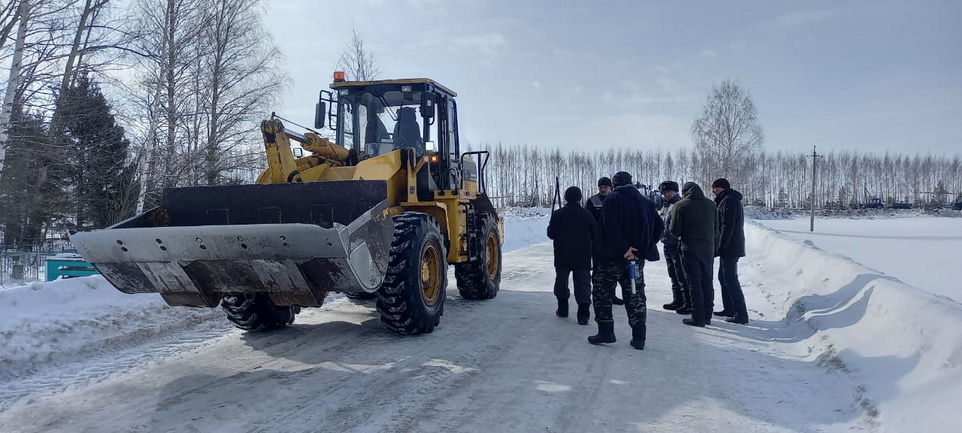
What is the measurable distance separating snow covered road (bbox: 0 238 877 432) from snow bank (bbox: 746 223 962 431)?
0.40ft

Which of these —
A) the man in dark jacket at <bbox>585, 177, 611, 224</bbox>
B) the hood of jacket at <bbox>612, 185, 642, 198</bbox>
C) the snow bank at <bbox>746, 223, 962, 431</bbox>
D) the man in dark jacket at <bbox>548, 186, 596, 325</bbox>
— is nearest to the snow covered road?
the snow bank at <bbox>746, 223, 962, 431</bbox>

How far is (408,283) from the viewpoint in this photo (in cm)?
550

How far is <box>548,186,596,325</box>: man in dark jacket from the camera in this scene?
6.82m

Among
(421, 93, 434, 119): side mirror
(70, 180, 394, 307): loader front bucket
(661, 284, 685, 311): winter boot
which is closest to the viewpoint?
(70, 180, 394, 307): loader front bucket

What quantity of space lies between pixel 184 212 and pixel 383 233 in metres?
2.15

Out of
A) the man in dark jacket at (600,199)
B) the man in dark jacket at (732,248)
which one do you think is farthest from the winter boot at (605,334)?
the man in dark jacket at (732,248)

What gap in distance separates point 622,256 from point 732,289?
81.2 inches

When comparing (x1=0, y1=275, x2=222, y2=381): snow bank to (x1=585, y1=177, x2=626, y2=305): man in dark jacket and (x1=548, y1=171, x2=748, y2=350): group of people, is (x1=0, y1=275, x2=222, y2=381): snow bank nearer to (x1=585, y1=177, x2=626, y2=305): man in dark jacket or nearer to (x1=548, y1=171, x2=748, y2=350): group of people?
(x1=548, y1=171, x2=748, y2=350): group of people

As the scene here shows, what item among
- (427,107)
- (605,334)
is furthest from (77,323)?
(605,334)

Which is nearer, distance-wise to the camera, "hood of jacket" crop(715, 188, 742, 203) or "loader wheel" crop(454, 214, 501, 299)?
"hood of jacket" crop(715, 188, 742, 203)

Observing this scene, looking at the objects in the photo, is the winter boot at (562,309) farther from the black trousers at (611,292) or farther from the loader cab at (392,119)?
the loader cab at (392,119)

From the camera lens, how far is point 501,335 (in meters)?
6.09

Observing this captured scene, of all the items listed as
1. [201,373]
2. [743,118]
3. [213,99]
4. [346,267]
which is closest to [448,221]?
[346,267]

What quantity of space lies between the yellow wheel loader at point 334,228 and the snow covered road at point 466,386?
1.77ft
